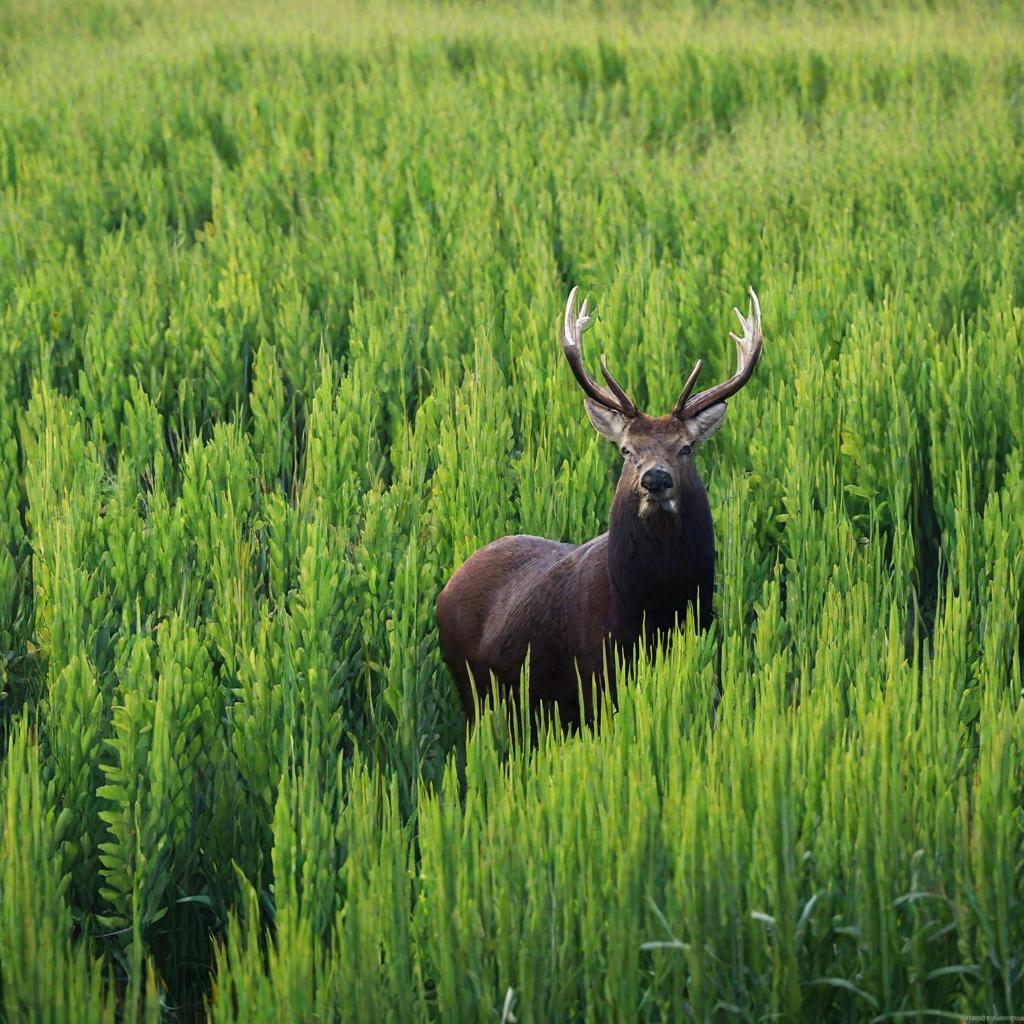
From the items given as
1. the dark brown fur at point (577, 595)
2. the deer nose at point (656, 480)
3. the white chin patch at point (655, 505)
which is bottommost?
the dark brown fur at point (577, 595)

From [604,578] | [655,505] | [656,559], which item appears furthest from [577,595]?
[655,505]

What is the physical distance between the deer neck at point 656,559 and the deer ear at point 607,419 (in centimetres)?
16

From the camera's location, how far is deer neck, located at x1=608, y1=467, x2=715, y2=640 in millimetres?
3154

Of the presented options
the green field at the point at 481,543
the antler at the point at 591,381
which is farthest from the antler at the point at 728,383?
the green field at the point at 481,543

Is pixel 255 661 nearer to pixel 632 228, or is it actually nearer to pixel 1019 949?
pixel 1019 949

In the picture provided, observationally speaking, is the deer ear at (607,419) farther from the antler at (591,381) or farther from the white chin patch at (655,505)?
the white chin patch at (655,505)

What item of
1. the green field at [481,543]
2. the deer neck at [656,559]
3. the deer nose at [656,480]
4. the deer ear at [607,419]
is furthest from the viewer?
the deer ear at [607,419]

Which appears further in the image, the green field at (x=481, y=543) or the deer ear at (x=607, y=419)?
the deer ear at (x=607, y=419)

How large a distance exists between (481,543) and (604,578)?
66 cm

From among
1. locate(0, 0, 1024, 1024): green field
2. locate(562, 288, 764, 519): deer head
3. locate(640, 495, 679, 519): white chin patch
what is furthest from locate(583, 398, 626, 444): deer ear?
locate(0, 0, 1024, 1024): green field

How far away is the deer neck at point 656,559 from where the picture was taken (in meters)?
3.15

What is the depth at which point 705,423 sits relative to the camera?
329 cm

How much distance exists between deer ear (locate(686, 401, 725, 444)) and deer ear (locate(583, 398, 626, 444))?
0.17 metres

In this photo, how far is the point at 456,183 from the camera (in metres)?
7.30
